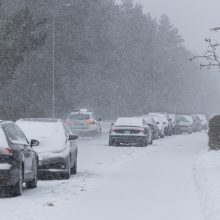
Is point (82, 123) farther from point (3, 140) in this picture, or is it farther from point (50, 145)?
point (3, 140)

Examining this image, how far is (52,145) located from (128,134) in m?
21.0

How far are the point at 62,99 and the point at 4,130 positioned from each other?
59650mm

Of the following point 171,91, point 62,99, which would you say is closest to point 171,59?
point 171,91

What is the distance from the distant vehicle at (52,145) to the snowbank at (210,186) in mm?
3151

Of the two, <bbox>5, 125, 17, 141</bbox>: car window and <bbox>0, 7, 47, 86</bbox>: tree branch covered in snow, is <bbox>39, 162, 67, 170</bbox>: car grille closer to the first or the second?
<bbox>5, 125, 17, 141</bbox>: car window

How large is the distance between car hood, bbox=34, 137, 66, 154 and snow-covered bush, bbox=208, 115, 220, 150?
39.4ft

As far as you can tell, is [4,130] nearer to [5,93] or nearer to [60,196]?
[60,196]

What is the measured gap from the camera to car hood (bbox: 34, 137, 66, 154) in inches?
792

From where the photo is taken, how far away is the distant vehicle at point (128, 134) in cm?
4097

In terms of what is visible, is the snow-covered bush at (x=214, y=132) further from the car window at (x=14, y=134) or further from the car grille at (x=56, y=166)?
the car window at (x=14, y=134)

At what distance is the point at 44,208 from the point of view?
13.3m

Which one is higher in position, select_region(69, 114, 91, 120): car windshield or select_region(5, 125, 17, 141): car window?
select_region(5, 125, 17, 141): car window

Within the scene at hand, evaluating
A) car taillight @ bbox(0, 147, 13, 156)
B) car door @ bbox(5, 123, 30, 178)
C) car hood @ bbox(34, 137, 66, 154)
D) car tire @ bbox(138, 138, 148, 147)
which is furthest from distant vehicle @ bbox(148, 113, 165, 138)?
car taillight @ bbox(0, 147, 13, 156)

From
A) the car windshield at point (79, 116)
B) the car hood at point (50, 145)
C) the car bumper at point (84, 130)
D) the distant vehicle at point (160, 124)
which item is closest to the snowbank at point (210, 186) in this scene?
the car hood at point (50, 145)
